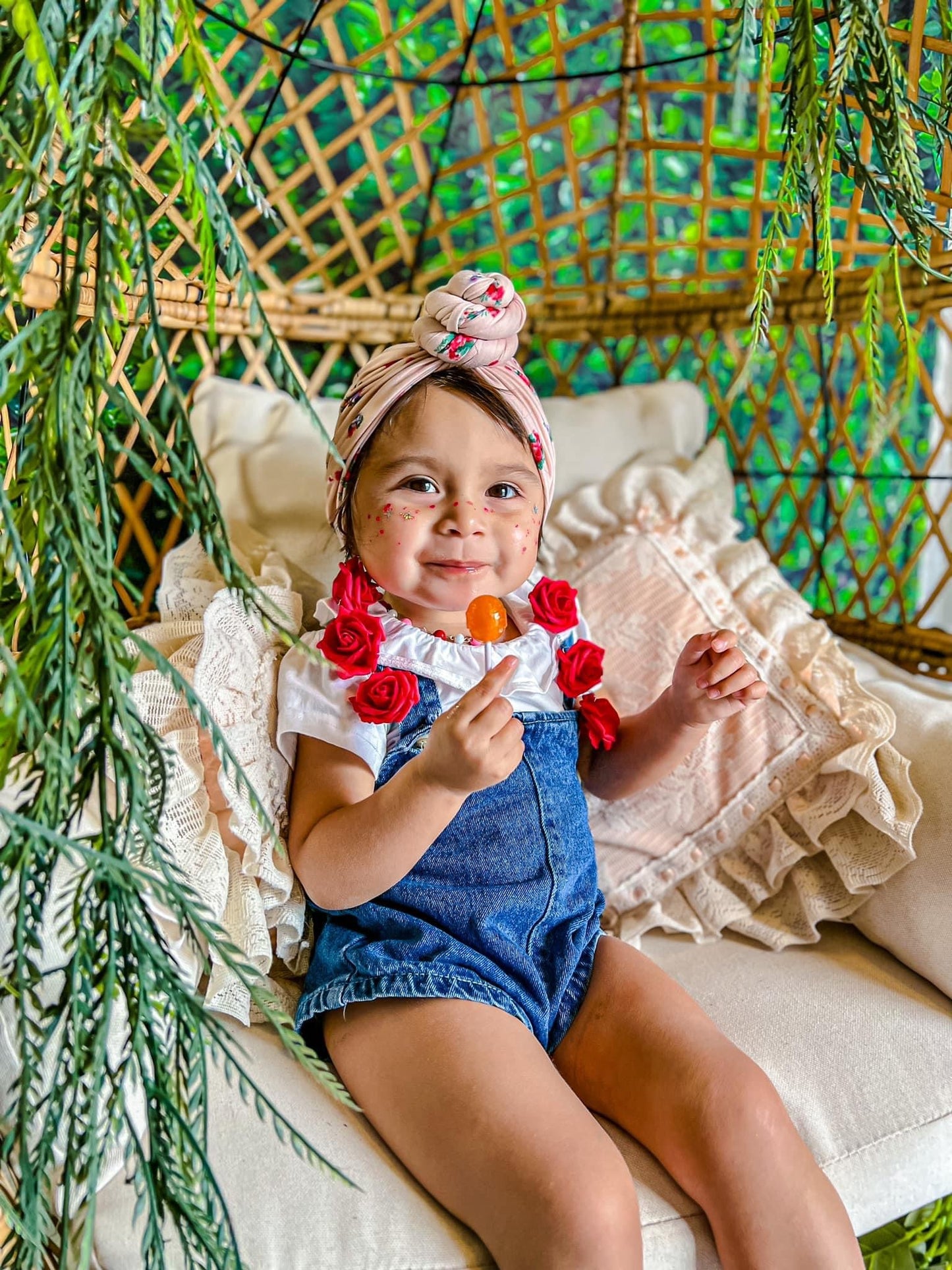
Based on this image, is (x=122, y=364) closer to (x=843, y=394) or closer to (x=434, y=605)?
(x=434, y=605)

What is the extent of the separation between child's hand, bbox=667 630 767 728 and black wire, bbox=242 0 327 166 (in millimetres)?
803

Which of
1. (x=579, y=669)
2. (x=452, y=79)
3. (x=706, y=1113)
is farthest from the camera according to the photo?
(x=452, y=79)

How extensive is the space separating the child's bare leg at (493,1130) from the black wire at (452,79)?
1.12m

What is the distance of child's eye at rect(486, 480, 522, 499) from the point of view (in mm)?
1075

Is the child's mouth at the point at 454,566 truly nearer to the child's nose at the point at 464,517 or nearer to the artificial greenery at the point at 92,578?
the child's nose at the point at 464,517

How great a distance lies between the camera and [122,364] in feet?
3.68

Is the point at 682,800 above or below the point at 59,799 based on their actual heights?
below

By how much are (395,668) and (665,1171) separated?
1.66 feet

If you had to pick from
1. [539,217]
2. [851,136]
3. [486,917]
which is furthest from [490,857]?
[539,217]

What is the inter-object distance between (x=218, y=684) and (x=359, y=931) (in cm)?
27

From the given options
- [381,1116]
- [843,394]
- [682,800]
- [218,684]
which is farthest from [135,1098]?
[843,394]

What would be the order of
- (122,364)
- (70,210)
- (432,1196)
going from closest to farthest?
(70,210)
(432,1196)
(122,364)

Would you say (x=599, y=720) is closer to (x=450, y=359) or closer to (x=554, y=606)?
(x=554, y=606)

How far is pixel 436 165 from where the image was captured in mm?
1544
